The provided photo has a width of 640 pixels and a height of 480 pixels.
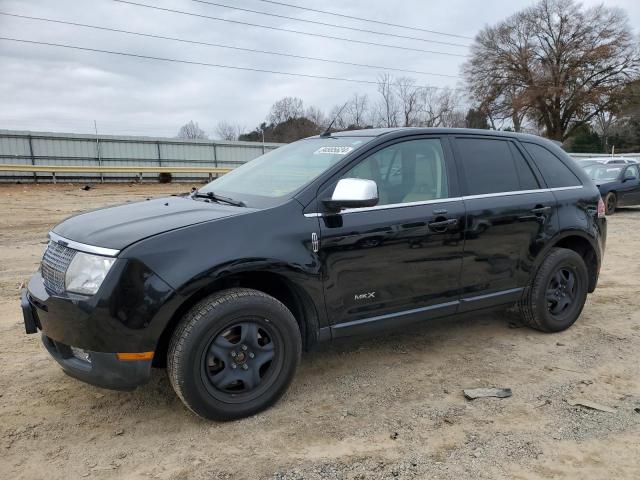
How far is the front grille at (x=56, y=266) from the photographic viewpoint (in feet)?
9.51

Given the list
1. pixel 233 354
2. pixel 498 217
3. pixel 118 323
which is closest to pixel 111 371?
pixel 118 323

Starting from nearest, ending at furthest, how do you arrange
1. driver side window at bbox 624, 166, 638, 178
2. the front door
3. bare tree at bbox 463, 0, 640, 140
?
the front door < driver side window at bbox 624, 166, 638, 178 < bare tree at bbox 463, 0, 640, 140

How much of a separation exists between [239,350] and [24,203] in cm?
1575

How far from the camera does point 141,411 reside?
3.21 m

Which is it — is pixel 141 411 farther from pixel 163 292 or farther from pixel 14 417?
pixel 163 292

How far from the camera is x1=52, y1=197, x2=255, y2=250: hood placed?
2.86 metres

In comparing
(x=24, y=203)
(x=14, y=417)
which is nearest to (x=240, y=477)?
(x=14, y=417)

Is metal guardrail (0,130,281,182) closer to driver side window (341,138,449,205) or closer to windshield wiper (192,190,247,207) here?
windshield wiper (192,190,247,207)

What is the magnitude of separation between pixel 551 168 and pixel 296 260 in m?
2.77

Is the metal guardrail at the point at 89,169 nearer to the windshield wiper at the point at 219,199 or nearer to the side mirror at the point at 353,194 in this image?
A: the windshield wiper at the point at 219,199

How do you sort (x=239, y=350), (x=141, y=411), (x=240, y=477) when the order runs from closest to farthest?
(x=240, y=477) → (x=239, y=350) → (x=141, y=411)

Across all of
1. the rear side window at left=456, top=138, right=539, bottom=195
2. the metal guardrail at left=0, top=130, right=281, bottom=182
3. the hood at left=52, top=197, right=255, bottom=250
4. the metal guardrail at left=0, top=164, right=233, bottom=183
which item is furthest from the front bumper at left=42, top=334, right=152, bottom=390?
the metal guardrail at left=0, top=130, right=281, bottom=182

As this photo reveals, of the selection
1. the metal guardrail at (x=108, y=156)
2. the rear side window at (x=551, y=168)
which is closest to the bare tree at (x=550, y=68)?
the metal guardrail at (x=108, y=156)

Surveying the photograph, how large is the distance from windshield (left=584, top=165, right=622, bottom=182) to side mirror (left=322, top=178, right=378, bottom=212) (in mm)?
13680
